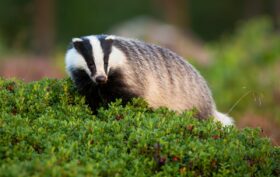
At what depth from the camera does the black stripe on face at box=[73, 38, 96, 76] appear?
587 cm

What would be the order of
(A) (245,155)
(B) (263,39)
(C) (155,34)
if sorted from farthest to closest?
1. (C) (155,34)
2. (B) (263,39)
3. (A) (245,155)

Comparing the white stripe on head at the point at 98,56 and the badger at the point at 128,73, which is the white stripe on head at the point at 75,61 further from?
the white stripe on head at the point at 98,56

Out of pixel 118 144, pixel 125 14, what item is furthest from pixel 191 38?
pixel 118 144

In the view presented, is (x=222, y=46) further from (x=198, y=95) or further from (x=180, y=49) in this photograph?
(x=198, y=95)

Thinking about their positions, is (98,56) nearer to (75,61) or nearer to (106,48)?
Answer: (106,48)

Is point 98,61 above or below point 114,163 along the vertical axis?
above

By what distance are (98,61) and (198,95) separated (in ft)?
4.36

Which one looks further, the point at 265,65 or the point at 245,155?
the point at 265,65

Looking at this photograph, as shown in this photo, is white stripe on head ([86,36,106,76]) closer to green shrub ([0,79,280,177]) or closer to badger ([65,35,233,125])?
badger ([65,35,233,125])

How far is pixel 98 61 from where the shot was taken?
19.1 feet

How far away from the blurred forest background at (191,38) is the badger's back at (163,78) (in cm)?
43

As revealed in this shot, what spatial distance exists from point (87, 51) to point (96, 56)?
0.37 feet

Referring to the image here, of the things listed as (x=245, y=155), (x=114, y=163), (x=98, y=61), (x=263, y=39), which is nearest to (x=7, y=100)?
(x=98, y=61)

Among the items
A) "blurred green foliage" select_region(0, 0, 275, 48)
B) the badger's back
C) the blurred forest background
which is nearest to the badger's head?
the badger's back
